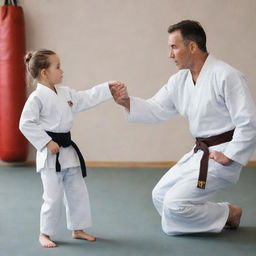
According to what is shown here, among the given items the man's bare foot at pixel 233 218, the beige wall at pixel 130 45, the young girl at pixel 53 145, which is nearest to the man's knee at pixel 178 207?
the man's bare foot at pixel 233 218

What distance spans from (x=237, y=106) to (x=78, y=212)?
1046mm

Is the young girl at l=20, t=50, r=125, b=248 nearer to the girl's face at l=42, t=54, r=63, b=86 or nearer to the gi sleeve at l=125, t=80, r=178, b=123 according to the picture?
the girl's face at l=42, t=54, r=63, b=86

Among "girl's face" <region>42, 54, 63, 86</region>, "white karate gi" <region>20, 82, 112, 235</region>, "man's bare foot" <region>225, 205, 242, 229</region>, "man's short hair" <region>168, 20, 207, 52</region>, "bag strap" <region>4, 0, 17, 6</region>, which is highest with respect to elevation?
"bag strap" <region>4, 0, 17, 6</region>

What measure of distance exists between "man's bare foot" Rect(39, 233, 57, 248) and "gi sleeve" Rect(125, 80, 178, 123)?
88cm

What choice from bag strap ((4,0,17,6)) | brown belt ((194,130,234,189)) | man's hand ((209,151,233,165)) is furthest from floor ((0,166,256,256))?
bag strap ((4,0,17,6))

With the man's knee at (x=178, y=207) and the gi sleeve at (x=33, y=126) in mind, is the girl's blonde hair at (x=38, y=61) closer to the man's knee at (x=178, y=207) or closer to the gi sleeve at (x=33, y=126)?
the gi sleeve at (x=33, y=126)

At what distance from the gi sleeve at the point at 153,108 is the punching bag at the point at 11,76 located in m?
1.87

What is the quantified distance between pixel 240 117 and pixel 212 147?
0.85 feet

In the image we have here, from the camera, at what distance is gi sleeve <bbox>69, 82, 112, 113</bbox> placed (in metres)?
2.96

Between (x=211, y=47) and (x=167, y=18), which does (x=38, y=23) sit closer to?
(x=167, y=18)

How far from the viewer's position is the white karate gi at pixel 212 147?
2.83m

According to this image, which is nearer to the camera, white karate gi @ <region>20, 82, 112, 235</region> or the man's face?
white karate gi @ <region>20, 82, 112, 235</region>

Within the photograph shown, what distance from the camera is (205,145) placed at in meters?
2.96

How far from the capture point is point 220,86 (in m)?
2.88
